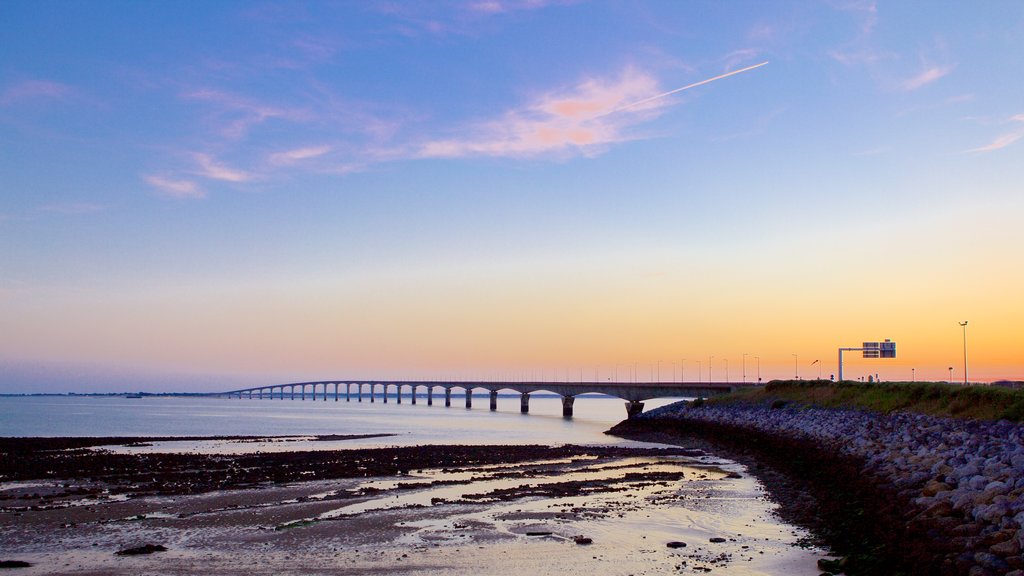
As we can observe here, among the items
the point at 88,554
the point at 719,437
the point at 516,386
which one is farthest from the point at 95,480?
the point at 516,386

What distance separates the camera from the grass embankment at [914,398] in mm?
30344

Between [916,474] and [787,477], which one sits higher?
[916,474]

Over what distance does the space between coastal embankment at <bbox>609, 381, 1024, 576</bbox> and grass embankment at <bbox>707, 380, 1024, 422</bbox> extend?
0.10m

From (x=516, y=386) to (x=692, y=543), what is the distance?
497 feet

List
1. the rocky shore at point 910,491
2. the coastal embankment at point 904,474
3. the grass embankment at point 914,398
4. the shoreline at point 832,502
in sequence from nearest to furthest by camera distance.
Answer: the rocky shore at point 910,491 < the coastal embankment at point 904,474 < the shoreline at point 832,502 < the grass embankment at point 914,398

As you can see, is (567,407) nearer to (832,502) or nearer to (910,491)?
(832,502)

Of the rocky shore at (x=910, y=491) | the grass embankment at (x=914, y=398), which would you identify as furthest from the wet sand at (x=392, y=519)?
the grass embankment at (x=914, y=398)

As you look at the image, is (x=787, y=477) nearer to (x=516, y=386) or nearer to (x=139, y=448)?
(x=139, y=448)

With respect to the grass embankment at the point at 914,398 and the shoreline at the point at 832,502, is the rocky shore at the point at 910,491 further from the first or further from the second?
the grass embankment at the point at 914,398

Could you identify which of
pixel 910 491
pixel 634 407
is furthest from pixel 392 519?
pixel 634 407

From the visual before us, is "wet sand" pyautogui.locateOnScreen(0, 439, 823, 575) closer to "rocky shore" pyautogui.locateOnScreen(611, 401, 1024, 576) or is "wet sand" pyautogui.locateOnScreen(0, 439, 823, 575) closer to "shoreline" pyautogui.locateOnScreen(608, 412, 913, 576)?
"shoreline" pyautogui.locateOnScreen(608, 412, 913, 576)

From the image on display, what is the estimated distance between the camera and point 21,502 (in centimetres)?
2652

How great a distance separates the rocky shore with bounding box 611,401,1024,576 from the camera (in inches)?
551

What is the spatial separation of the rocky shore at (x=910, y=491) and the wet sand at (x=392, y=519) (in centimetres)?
153
